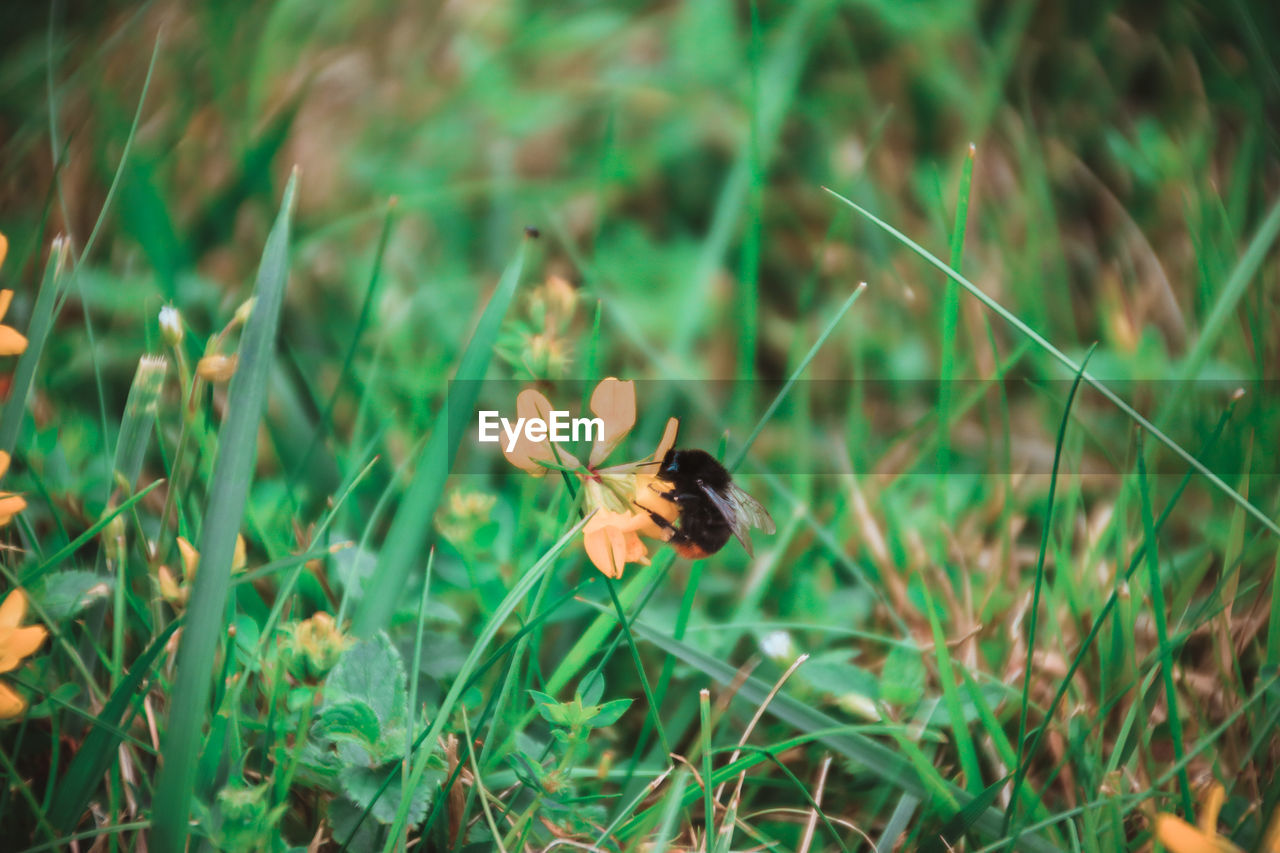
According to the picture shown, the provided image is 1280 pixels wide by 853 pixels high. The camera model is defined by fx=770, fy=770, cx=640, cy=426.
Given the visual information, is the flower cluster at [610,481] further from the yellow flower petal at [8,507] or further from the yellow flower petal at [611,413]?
the yellow flower petal at [8,507]

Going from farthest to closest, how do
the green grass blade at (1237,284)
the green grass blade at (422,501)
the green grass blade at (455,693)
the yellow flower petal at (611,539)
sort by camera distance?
the green grass blade at (1237,284), the green grass blade at (422,501), the yellow flower petal at (611,539), the green grass blade at (455,693)

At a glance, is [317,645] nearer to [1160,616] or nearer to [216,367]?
[216,367]

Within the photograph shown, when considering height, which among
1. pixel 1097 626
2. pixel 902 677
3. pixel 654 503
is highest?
pixel 654 503

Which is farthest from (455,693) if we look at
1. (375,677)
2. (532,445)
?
(532,445)

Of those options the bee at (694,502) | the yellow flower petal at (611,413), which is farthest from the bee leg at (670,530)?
the yellow flower petal at (611,413)

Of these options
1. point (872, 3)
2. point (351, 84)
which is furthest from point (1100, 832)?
point (351, 84)

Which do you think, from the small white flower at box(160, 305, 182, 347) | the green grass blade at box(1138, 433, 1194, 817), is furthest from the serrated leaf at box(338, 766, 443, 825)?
the green grass blade at box(1138, 433, 1194, 817)
